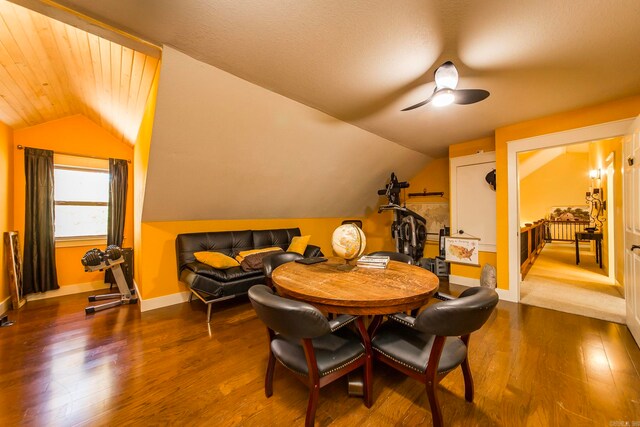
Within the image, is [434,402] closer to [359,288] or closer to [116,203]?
[359,288]

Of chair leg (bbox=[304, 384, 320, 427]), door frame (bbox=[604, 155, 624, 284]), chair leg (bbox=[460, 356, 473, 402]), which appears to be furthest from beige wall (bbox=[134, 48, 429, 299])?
door frame (bbox=[604, 155, 624, 284])

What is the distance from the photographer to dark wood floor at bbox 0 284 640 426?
1.44 metres

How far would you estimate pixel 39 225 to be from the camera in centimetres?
341

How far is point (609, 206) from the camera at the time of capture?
4.32 m

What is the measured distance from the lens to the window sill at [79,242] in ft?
12.3

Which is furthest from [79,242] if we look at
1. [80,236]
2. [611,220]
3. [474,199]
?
[611,220]

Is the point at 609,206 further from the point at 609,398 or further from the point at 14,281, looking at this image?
the point at 14,281

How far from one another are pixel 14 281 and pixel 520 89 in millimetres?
6264

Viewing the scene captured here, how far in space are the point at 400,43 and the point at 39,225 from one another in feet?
16.7

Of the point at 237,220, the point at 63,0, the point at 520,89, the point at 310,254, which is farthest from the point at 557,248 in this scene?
the point at 63,0

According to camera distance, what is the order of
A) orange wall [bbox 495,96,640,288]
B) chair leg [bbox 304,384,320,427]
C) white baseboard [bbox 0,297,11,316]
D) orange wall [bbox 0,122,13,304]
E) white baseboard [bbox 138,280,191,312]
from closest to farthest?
chair leg [bbox 304,384,320,427]
orange wall [bbox 495,96,640,288]
white baseboard [bbox 0,297,11,316]
orange wall [bbox 0,122,13,304]
white baseboard [bbox 138,280,191,312]

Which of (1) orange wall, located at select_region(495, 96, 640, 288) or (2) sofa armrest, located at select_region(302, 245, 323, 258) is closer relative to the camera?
(1) orange wall, located at select_region(495, 96, 640, 288)

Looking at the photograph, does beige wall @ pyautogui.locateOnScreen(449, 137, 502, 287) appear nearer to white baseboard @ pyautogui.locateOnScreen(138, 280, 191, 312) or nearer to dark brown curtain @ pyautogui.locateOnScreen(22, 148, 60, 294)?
white baseboard @ pyautogui.locateOnScreen(138, 280, 191, 312)

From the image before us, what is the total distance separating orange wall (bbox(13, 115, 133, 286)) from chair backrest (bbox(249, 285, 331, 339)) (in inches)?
174
